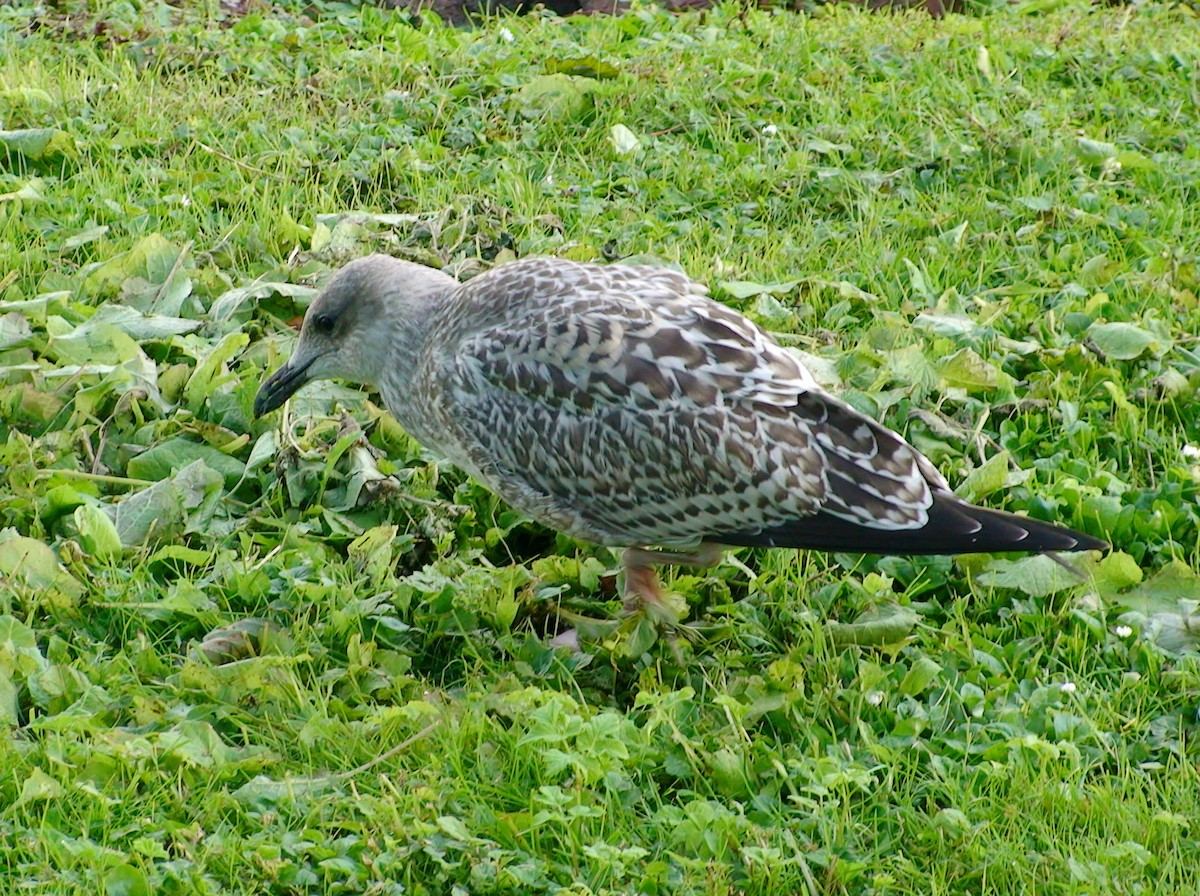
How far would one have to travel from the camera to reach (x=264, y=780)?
4137mm

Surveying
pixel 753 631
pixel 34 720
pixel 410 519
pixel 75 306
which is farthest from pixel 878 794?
pixel 75 306

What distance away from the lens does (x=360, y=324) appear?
5.31m

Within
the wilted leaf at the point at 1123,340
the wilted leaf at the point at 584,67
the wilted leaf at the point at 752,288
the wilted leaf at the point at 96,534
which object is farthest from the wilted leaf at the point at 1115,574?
A: the wilted leaf at the point at 584,67

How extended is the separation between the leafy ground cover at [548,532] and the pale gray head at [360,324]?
0.84 feet

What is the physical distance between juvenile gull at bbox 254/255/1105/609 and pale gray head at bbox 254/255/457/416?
17cm

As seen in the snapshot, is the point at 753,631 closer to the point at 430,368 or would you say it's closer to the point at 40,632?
the point at 430,368

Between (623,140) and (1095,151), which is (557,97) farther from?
(1095,151)

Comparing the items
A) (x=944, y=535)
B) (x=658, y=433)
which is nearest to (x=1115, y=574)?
(x=944, y=535)

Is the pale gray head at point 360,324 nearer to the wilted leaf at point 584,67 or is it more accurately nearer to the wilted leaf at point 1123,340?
the wilted leaf at point 1123,340

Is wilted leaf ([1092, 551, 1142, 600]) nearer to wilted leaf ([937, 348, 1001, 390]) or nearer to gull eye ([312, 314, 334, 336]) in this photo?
wilted leaf ([937, 348, 1001, 390])

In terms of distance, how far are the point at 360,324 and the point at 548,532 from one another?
1.01m

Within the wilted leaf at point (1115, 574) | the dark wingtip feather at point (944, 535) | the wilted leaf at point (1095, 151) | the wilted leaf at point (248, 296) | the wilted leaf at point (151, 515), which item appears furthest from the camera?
the wilted leaf at point (1095, 151)

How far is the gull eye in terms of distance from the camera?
531 cm

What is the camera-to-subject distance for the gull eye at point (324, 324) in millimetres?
5309
